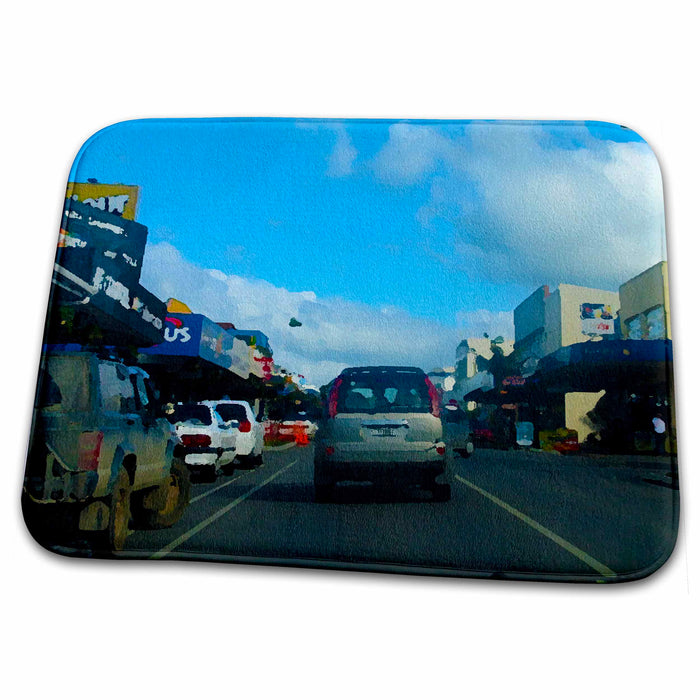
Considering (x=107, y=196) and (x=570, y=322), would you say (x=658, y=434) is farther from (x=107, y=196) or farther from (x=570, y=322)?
(x=107, y=196)

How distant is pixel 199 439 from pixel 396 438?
3.11ft

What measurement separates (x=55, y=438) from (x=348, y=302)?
1.51 m

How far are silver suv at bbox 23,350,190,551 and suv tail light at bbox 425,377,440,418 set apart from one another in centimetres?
119

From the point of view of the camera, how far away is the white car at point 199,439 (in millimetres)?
2863

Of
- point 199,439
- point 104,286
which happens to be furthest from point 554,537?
point 104,286

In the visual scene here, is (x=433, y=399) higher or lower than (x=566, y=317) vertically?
lower

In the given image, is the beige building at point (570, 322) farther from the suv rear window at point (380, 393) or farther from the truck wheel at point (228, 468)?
the truck wheel at point (228, 468)

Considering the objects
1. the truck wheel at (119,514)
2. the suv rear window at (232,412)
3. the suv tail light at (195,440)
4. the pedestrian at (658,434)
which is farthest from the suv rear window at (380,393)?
the truck wheel at (119,514)

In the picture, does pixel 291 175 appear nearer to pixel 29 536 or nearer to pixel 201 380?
pixel 201 380

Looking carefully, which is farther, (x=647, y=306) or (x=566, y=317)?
(x=647, y=306)

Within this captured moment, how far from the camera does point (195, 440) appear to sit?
296 cm

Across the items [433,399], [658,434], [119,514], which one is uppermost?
[433,399]

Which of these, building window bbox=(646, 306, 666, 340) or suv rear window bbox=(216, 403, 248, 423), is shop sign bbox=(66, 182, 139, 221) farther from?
building window bbox=(646, 306, 666, 340)

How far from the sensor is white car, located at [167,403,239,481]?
113 inches
